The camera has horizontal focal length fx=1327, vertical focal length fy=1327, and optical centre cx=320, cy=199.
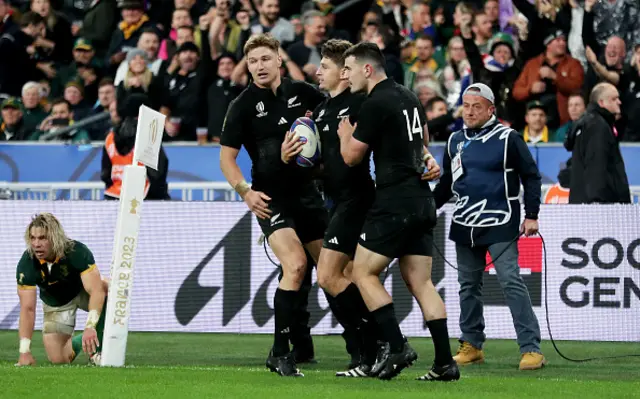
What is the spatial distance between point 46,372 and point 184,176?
25.1ft

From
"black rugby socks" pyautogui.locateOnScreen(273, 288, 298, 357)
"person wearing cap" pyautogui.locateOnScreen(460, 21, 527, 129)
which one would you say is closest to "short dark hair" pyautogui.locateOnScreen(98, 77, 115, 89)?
"person wearing cap" pyautogui.locateOnScreen(460, 21, 527, 129)

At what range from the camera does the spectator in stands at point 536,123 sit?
1650cm

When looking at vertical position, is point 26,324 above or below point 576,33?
below

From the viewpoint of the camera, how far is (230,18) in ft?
63.3

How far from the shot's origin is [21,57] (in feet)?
66.7

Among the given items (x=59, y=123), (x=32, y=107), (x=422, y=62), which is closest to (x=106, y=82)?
(x=59, y=123)

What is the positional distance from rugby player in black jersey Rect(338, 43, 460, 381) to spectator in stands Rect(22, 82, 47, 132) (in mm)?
10661

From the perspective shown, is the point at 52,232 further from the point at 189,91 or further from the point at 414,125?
the point at 189,91

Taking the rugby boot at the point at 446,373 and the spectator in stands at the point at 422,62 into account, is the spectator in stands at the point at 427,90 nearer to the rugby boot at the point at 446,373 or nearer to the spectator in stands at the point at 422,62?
the spectator in stands at the point at 422,62

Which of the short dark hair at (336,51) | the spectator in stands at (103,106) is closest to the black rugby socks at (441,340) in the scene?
the short dark hair at (336,51)

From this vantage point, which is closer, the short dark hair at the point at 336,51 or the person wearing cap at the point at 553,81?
the short dark hair at the point at 336,51

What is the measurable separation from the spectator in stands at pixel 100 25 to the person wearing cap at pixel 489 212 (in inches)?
435

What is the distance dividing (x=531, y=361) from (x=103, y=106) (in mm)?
9721

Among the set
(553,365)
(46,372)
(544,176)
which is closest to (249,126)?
(46,372)
